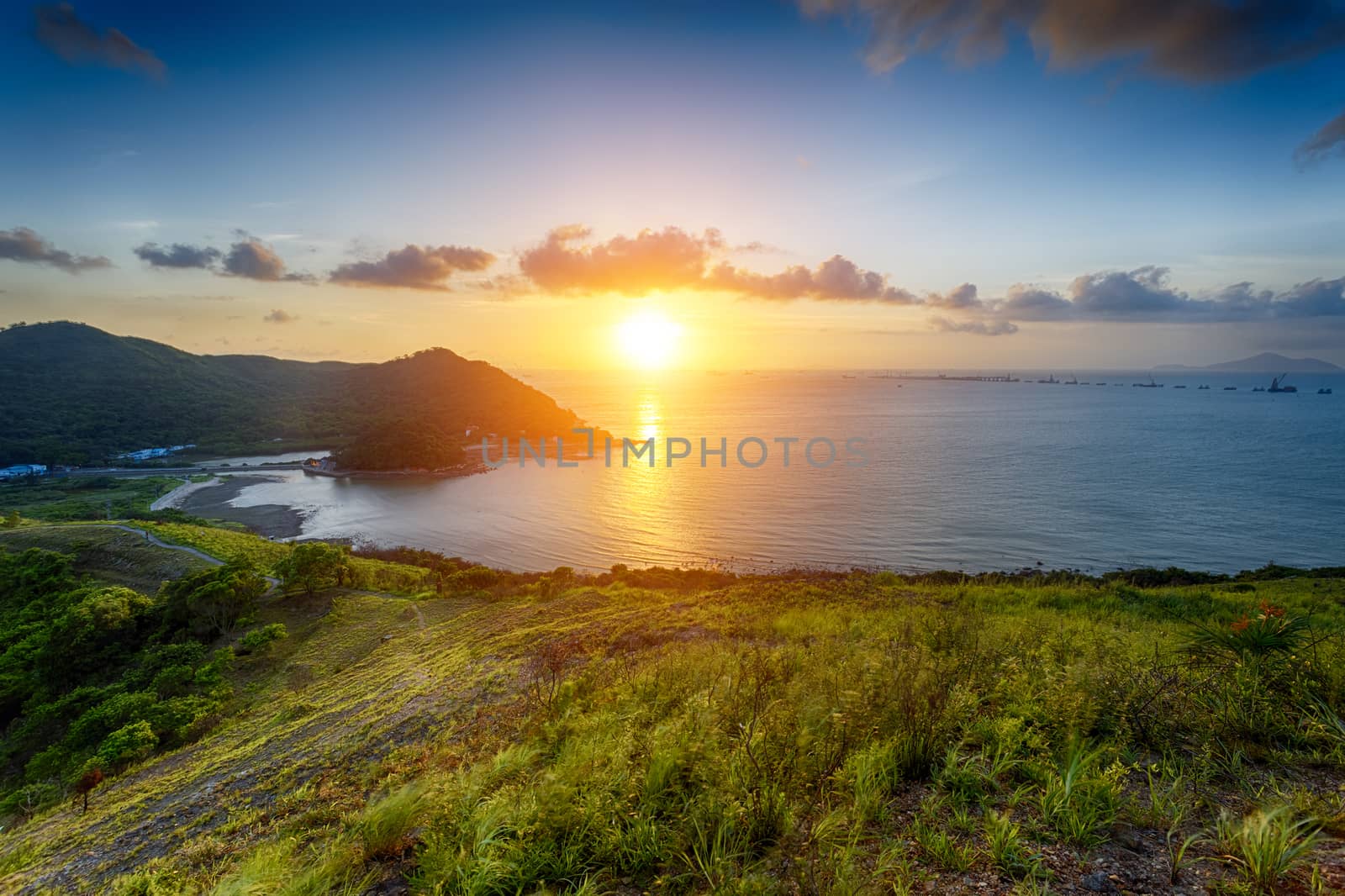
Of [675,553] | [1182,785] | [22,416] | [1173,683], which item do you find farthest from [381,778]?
[22,416]

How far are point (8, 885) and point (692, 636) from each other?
33.0ft

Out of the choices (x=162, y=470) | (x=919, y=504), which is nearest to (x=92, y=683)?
(x=919, y=504)

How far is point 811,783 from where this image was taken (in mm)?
3930

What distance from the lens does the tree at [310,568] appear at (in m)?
21.6

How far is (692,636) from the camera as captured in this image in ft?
36.8

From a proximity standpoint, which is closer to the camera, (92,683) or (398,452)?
(92,683)

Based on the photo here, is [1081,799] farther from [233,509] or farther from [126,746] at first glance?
[233,509]

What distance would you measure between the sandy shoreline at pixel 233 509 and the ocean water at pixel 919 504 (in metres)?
2.03

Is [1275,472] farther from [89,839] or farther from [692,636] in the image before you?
[89,839]

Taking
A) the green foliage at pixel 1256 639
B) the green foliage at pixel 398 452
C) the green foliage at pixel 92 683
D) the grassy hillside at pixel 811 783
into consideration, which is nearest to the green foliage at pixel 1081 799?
the grassy hillside at pixel 811 783

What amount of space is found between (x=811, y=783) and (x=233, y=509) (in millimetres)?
72172

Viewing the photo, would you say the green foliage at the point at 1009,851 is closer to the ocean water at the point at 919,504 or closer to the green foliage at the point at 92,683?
the green foliage at the point at 92,683

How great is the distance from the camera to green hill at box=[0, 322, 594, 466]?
102 m

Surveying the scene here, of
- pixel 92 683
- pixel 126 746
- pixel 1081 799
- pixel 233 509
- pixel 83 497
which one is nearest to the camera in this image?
pixel 1081 799
